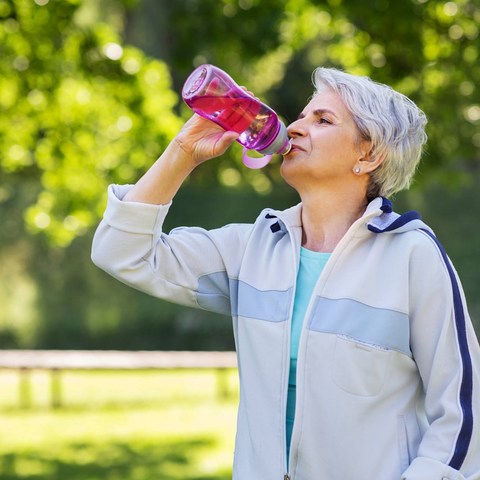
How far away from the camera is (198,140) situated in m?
2.60

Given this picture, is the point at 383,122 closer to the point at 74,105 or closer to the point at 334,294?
the point at 334,294

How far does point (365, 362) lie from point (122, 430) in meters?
6.88

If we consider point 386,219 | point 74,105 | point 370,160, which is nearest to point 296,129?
point 370,160

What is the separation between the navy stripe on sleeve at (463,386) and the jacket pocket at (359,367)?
18 cm

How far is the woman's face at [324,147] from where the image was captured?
2.54 metres

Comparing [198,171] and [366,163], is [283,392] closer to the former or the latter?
[366,163]

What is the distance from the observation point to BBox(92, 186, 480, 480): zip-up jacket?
233 cm

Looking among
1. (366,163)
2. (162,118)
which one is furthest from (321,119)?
(162,118)

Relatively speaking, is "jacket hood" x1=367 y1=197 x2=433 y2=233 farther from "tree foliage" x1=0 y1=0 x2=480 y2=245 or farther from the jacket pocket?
"tree foliage" x1=0 y1=0 x2=480 y2=245

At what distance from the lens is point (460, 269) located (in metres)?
14.1

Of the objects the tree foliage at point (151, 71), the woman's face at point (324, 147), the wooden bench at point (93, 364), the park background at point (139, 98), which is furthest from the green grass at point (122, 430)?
the woman's face at point (324, 147)

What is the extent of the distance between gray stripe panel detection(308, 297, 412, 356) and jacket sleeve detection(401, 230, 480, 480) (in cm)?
4

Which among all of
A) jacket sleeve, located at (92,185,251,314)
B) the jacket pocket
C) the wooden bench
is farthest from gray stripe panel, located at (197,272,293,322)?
the wooden bench

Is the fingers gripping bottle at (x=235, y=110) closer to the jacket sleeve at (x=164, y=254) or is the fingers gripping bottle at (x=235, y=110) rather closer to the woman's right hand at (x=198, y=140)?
the woman's right hand at (x=198, y=140)
